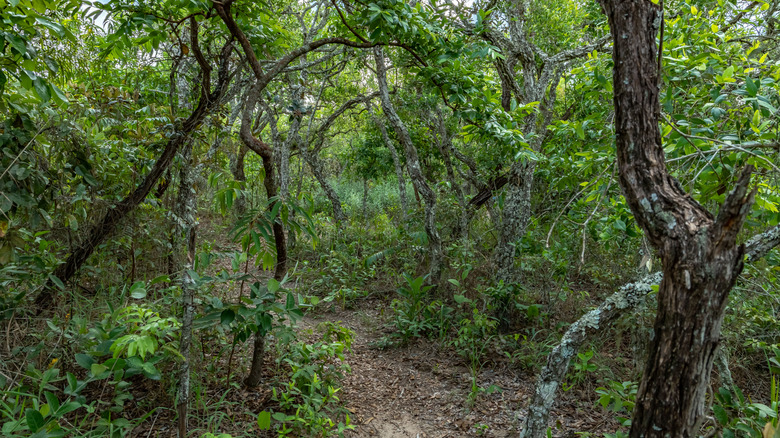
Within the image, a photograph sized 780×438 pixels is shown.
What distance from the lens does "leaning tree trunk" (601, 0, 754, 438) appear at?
1.43 meters

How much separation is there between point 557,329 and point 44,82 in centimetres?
458

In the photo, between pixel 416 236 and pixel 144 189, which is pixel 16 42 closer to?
pixel 144 189

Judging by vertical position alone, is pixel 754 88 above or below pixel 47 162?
above

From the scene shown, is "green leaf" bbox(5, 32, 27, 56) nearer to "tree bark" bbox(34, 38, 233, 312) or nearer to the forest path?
"tree bark" bbox(34, 38, 233, 312)

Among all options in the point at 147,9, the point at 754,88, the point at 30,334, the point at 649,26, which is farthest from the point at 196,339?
the point at 754,88

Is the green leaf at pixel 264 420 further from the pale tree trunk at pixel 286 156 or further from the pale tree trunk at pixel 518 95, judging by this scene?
the pale tree trunk at pixel 518 95

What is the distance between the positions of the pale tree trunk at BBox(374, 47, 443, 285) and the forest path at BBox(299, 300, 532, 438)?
108cm

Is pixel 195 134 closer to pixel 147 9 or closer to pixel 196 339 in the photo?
pixel 147 9

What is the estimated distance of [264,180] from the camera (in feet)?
9.80

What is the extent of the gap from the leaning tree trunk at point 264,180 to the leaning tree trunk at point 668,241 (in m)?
2.02

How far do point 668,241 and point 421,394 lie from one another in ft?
9.35

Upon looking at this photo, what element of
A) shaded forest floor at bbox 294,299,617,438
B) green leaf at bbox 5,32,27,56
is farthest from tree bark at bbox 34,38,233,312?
shaded forest floor at bbox 294,299,617,438

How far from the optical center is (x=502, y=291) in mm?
4480

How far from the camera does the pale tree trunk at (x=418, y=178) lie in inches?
204
